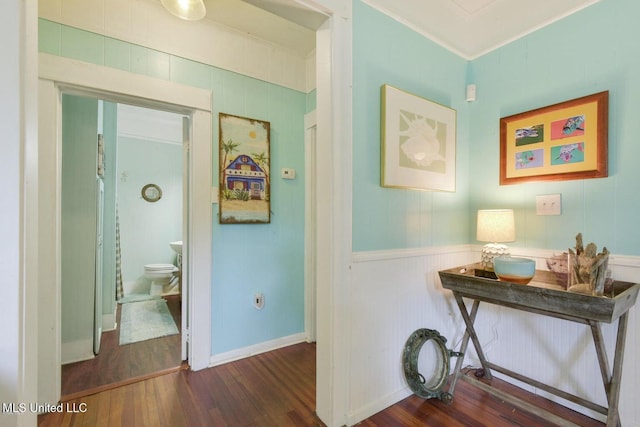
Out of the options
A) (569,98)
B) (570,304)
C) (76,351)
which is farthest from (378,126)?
(76,351)

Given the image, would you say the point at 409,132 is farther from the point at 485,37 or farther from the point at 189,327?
the point at 189,327

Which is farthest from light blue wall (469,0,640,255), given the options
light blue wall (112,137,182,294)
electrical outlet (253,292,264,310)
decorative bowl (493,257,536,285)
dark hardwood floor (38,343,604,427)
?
light blue wall (112,137,182,294)

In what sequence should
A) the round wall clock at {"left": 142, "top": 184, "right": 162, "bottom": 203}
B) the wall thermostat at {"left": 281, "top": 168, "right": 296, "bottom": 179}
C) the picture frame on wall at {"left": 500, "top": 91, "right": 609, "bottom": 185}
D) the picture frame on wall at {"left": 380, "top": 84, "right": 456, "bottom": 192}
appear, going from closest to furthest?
the picture frame on wall at {"left": 500, "top": 91, "right": 609, "bottom": 185}, the picture frame on wall at {"left": 380, "top": 84, "right": 456, "bottom": 192}, the wall thermostat at {"left": 281, "top": 168, "right": 296, "bottom": 179}, the round wall clock at {"left": 142, "top": 184, "right": 162, "bottom": 203}

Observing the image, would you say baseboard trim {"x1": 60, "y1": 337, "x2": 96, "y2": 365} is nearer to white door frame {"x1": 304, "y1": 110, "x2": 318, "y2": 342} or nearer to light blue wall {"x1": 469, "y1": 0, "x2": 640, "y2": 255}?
white door frame {"x1": 304, "y1": 110, "x2": 318, "y2": 342}

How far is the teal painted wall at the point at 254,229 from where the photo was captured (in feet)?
6.45

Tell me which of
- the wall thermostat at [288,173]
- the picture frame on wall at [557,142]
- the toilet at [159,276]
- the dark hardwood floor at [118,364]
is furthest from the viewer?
the toilet at [159,276]

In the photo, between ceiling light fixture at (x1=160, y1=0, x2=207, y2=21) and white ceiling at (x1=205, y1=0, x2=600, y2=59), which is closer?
ceiling light fixture at (x1=160, y1=0, x2=207, y2=21)

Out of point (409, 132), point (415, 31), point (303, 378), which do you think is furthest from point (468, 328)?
point (415, 31)

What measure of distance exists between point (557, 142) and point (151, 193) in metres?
4.90

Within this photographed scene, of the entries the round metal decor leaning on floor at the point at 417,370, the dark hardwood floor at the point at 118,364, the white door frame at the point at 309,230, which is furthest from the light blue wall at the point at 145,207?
the round metal decor leaning on floor at the point at 417,370

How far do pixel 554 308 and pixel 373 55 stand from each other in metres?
1.64

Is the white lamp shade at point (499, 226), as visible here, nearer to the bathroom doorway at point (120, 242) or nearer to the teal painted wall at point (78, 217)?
Answer: the bathroom doorway at point (120, 242)

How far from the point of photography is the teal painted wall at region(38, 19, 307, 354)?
6.45 ft

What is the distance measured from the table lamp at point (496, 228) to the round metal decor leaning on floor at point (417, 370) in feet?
1.90
